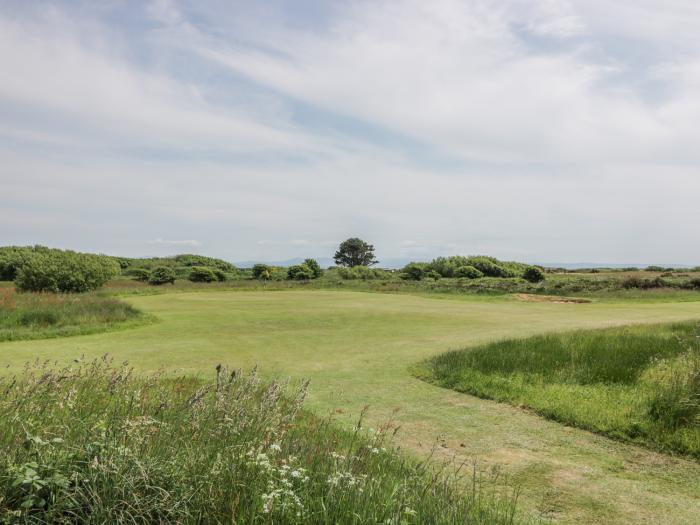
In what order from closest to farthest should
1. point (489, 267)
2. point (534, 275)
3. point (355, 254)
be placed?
point (534, 275), point (489, 267), point (355, 254)

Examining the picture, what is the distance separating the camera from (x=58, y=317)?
19.8 metres

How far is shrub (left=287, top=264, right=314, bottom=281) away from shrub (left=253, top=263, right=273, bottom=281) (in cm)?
282

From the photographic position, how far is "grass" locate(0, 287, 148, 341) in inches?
702

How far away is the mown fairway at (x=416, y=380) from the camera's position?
19.8 feet

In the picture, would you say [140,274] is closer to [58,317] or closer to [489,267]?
[58,317]

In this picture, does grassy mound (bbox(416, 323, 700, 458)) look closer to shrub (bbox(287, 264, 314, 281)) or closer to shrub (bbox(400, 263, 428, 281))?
shrub (bbox(287, 264, 314, 281))

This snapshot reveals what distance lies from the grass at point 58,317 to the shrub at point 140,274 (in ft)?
119

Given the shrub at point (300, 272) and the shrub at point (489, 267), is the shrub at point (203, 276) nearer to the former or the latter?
the shrub at point (300, 272)

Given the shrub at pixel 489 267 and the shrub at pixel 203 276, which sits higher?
the shrub at pixel 489 267

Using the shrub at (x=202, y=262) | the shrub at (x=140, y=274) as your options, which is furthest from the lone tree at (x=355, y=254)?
the shrub at (x=140, y=274)

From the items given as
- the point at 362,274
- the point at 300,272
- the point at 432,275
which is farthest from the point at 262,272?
the point at 432,275

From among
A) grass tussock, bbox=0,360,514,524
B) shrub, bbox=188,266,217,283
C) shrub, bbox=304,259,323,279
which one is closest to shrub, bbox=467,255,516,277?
shrub, bbox=304,259,323,279

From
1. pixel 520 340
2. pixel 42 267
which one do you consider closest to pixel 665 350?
pixel 520 340

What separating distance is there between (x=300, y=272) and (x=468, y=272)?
2393 cm
